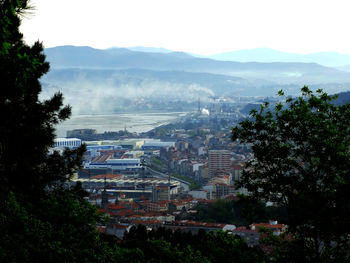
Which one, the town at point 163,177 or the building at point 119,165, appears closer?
the town at point 163,177

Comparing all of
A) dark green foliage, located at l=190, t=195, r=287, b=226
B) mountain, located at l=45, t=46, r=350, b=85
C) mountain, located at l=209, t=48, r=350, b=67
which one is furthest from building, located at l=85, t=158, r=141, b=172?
mountain, located at l=209, t=48, r=350, b=67

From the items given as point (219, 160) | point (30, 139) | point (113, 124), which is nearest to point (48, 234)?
point (30, 139)

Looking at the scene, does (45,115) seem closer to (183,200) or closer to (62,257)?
(62,257)

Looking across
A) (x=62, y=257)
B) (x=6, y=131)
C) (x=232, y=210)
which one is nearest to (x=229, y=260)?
(x=62, y=257)

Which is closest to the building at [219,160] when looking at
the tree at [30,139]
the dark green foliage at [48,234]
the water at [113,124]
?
the water at [113,124]

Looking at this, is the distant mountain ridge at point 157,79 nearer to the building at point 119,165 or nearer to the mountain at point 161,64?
the mountain at point 161,64

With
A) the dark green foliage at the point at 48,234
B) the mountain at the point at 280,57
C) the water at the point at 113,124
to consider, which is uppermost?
the mountain at the point at 280,57

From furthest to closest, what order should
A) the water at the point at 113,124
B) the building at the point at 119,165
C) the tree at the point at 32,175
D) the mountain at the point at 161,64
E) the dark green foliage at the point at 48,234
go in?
the mountain at the point at 161,64
the water at the point at 113,124
the building at the point at 119,165
the dark green foliage at the point at 48,234
the tree at the point at 32,175

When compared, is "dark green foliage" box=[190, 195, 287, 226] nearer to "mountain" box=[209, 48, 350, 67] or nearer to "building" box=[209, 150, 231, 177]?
"building" box=[209, 150, 231, 177]
